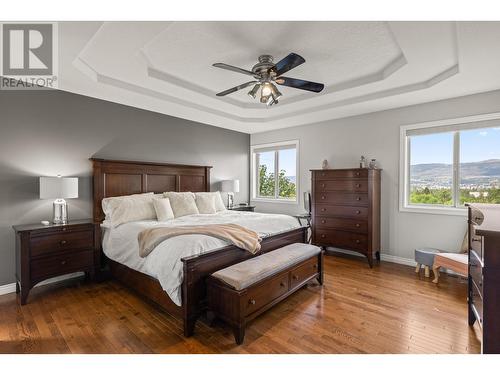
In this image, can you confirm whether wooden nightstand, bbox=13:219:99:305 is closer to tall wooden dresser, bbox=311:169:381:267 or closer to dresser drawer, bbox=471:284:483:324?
tall wooden dresser, bbox=311:169:381:267

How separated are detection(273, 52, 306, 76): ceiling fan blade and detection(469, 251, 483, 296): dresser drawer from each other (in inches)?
82.1

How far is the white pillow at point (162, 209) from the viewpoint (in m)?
3.45

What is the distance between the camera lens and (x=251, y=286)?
2.15 metres

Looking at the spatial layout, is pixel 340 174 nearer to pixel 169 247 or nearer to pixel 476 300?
pixel 476 300

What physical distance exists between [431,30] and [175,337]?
11.0 ft

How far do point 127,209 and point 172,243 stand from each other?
1.39 m

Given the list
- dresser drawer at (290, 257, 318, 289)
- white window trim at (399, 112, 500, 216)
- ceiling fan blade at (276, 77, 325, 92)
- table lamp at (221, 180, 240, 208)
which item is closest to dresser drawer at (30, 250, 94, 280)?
dresser drawer at (290, 257, 318, 289)

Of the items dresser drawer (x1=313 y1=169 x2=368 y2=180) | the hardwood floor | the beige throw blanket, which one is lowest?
the hardwood floor

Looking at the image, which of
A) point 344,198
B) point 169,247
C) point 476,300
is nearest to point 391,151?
point 344,198

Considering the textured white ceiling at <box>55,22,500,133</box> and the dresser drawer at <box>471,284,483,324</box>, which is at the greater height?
the textured white ceiling at <box>55,22,500,133</box>

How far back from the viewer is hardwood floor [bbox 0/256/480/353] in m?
1.99

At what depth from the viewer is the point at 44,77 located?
2.99m

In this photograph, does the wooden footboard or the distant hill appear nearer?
the wooden footboard
